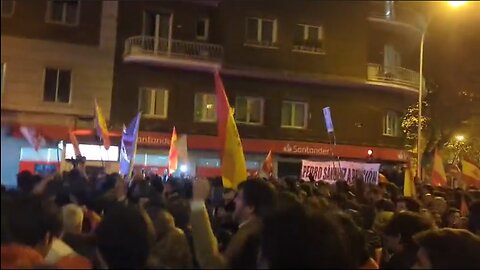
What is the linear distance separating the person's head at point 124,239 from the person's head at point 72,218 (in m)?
0.48

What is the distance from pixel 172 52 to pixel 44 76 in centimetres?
438

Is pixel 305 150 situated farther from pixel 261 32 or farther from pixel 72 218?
pixel 72 218

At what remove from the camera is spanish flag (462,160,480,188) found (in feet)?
23.0

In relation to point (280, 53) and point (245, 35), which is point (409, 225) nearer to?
point (280, 53)

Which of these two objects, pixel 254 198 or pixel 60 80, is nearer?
pixel 254 198

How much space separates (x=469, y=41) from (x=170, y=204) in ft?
5.93

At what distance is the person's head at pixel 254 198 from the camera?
8.43 feet

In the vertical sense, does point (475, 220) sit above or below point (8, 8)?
below

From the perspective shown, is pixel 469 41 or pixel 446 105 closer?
pixel 469 41

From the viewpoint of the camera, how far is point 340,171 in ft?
22.0

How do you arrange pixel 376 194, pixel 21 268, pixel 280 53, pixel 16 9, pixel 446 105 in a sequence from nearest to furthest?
pixel 21 268 → pixel 16 9 → pixel 280 53 → pixel 446 105 → pixel 376 194

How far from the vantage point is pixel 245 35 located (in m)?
4.38

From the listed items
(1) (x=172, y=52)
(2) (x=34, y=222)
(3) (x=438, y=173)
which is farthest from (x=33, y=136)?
→ (3) (x=438, y=173)

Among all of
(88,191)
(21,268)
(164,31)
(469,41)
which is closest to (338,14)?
(469,41)
